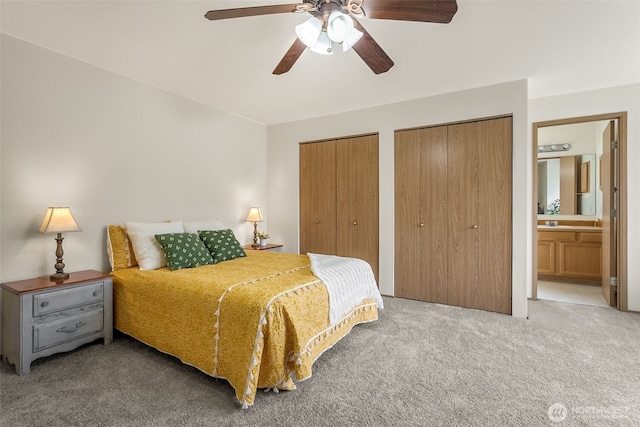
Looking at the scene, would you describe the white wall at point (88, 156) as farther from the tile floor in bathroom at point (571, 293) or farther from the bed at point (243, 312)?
the tile floor in bathroom at point (571, 293)

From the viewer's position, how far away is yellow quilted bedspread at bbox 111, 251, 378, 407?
180cm

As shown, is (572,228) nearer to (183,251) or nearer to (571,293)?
(571,293)

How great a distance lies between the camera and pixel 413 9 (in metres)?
1.63

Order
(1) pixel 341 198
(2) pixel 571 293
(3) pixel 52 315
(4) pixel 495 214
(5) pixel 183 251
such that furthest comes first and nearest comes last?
(1) pixel 341 198 < (2) pixel 571 293 < (4) pixel 495 214 < (5) pixel 183 251 < (3) pixel 52 315

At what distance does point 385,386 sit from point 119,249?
8.33 feet

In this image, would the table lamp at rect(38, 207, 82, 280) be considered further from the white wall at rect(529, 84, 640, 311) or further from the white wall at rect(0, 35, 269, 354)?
the white wall at rect(529, 84, 640, 311)

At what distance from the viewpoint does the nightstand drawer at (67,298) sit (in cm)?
216

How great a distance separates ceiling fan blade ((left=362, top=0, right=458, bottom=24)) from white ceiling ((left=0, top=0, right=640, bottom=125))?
0.51 meters

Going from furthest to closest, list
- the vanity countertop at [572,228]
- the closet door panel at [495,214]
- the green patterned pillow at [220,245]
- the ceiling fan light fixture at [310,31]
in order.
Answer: the vanity countertop at [572,228] → the closet door panel at [495,214] → the green patterned pillow at [220,245] → the ceiling fan light fixture at [310,31]

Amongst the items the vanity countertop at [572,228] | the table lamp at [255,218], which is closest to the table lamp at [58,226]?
the table lamp at [255,218]

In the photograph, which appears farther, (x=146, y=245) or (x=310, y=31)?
(x=146, y=245)

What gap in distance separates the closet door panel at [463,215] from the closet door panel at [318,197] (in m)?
1.54

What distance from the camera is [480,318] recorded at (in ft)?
10.3

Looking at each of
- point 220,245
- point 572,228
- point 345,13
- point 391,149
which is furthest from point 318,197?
point 572,228
